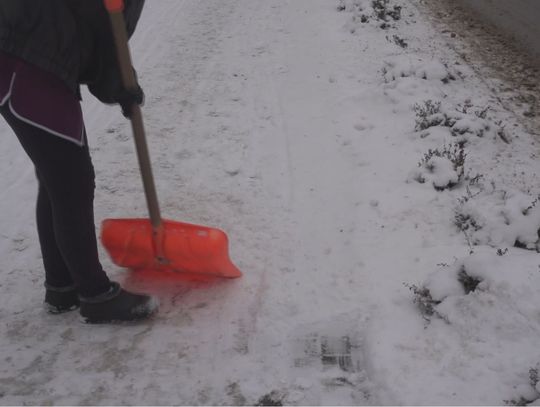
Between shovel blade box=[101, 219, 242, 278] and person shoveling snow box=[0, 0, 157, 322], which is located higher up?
person shoveling snow box=[0, 0, 157, 322]

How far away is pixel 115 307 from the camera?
8.08 feet

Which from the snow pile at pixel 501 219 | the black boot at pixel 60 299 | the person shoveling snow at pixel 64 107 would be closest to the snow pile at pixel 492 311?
the snow pile at pixel 501 219

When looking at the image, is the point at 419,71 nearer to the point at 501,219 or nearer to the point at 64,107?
the point at 501,219

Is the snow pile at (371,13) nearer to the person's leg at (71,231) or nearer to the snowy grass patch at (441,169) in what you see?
the snowy grass patch at (441,169)

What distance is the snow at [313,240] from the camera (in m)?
2.21

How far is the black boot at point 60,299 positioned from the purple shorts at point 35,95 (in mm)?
904

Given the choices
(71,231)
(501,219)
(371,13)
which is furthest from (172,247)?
(371,13)

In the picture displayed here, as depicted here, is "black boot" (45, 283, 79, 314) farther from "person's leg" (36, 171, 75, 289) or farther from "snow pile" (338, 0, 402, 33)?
"snow pile" (338, 0, 402, 33)

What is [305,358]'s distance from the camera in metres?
2.35

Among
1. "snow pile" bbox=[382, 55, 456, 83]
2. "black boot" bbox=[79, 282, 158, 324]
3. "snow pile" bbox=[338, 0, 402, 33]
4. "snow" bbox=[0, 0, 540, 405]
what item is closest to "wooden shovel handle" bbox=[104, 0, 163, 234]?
"black boot" bbox=[79, 282, 158, 324]

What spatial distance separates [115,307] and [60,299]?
0.31 m

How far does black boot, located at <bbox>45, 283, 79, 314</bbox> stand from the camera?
2.52 meters

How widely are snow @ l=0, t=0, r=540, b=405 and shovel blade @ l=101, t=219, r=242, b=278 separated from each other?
0.11 meters

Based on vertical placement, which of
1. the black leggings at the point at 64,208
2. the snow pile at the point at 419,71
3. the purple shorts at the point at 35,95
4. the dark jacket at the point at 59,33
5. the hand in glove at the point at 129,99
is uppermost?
the dark jacket at the point at 59,33
